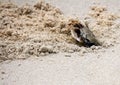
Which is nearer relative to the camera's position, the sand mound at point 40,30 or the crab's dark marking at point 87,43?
the sand mound at point 40,30

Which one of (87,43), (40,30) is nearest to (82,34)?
(87,43)

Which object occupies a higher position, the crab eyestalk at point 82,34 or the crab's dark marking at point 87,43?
the crab eyestalk at point 82,34

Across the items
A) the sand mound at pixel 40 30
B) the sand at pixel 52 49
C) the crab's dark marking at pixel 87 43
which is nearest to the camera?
the sand at pixel 52 49

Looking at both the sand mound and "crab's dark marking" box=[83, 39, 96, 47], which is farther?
"crab's dark marking" box=[83, 39, 96, 47]

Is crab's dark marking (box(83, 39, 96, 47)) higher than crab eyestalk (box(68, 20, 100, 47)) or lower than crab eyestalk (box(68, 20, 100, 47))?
lower

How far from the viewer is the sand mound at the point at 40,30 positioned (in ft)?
13.3

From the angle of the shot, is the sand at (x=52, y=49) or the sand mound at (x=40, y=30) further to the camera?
the sand mound at (x=40, y=30)

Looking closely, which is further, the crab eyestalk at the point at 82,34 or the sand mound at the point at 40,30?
the crab eyestalk at the point at 82,34

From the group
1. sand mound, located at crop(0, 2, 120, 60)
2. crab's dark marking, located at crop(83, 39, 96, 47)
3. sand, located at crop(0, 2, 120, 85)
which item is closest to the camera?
sand, located at crop(0, 2, 120, 85)

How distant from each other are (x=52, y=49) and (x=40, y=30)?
19.1 inches

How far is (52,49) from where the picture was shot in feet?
13.3

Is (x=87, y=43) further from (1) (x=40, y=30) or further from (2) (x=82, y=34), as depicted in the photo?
(1) (x=40, y=30)

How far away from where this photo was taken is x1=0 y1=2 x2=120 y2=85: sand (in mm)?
3621

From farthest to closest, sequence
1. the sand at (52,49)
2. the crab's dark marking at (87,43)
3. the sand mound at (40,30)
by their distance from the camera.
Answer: the crab's dark marking at (87,43) < the sand mound at (40,30) < the sand at (52,49)
